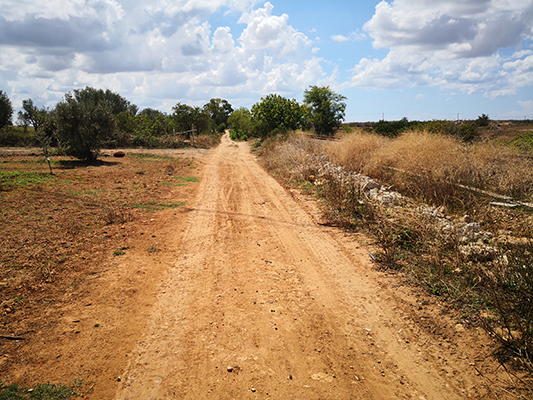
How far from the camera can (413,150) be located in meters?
10.4

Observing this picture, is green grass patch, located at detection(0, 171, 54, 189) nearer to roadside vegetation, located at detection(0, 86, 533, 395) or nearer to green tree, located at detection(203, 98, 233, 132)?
roadside vegetation, located at detection(0, 86, 533, 395)

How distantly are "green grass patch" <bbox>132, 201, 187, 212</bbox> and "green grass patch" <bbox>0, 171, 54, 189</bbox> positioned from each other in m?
4.78

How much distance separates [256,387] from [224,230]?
446cm

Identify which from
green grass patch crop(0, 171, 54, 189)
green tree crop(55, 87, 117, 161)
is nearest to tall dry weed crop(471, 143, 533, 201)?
green grass patch crop(0, 171, 54, 189)

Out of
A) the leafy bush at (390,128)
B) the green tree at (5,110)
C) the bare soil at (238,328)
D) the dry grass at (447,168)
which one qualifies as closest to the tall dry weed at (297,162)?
the dry grass at (447,168)

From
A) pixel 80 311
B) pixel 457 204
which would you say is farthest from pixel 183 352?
pixel 457 204

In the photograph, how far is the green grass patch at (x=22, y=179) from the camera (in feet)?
33.6

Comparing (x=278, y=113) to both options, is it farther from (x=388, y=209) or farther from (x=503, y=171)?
(x=388, y=209)

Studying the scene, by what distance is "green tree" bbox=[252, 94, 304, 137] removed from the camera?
27578 mm

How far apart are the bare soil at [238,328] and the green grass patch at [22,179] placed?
21.3 ft

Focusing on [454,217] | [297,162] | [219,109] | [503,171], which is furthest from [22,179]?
[219,109]

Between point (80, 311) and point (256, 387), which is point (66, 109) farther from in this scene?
point (256, 387)

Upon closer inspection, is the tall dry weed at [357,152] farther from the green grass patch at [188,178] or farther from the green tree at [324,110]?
the green tree at [324,110]

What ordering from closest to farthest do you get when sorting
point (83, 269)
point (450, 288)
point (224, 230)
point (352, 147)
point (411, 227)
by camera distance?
1. point (450, 288)
2. point (83, 269)
3. point (411, 227)
4. point (224, 230)
5. point (352, 147)
